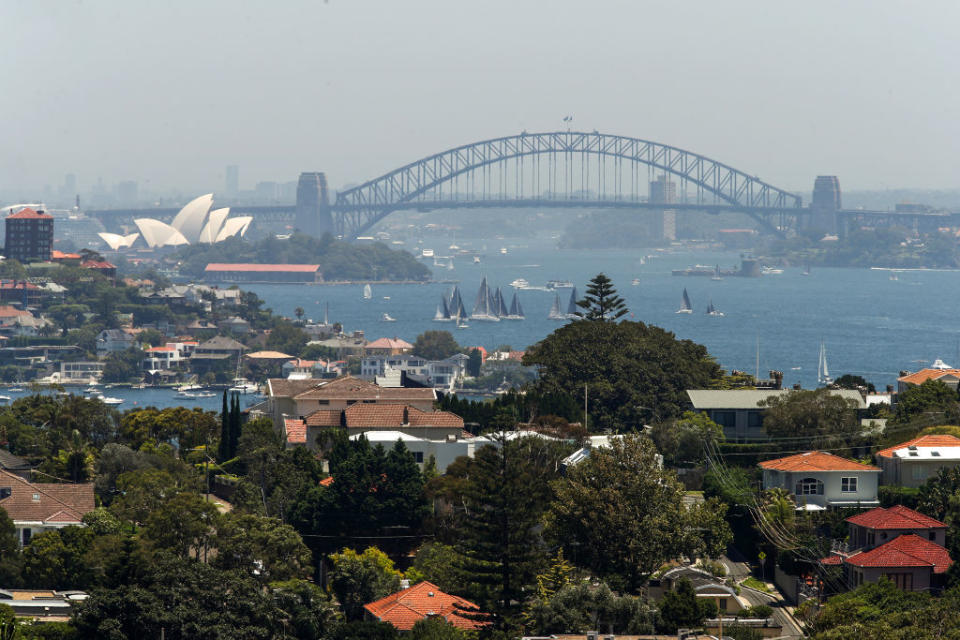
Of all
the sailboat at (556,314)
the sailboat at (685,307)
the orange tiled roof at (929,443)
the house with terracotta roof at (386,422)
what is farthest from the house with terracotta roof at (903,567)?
the sailboat at (685,307)

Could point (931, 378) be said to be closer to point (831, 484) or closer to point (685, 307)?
point (831, 484)

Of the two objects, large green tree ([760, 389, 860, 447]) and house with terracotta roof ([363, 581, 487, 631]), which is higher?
large green tree ([760, 389, 860, 447])

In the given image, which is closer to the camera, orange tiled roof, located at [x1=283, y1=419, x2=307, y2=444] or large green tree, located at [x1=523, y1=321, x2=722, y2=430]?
orange tiled roof, located at [x1=283, y1=419, x2=307, y2=444]

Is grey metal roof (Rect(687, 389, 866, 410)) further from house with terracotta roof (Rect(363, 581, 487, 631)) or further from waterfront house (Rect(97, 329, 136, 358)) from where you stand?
waterfront house (Rect(97, 329, 136, 358))

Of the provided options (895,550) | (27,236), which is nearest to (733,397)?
(895,550)

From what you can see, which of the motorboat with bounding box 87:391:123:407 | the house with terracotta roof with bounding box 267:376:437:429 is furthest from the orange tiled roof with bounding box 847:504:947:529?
the motorboat with bounding box 87:391:123:407

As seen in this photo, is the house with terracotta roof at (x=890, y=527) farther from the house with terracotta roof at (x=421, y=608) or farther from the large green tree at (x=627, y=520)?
the house with terracotta roof at (x=421, y=608)

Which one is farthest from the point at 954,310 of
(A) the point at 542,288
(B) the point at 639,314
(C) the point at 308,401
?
(C) the point at 308,401
